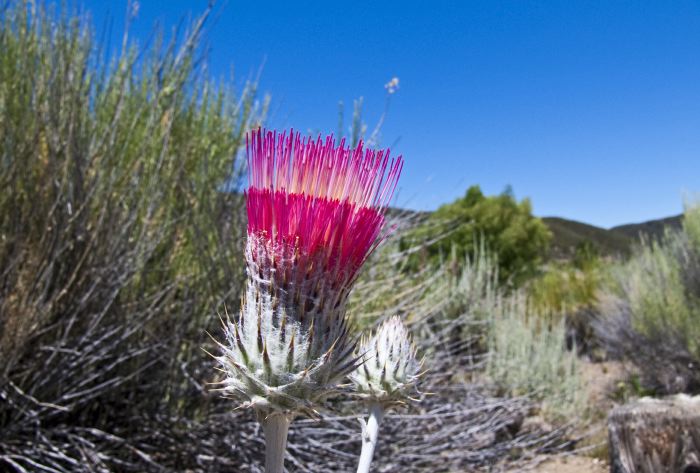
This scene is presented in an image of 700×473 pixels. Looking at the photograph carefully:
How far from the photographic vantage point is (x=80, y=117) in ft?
11.0

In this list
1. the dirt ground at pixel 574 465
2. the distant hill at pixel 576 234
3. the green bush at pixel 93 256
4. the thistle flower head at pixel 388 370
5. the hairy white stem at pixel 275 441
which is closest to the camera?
A: the hairy white stem at pixel 275 441

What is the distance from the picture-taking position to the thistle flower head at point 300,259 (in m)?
0.87

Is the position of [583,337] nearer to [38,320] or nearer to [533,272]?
[533,272]

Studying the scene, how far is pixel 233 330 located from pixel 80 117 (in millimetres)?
2855


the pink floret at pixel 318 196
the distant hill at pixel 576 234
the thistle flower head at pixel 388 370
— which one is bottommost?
the thistle flower head at pixel 388 370

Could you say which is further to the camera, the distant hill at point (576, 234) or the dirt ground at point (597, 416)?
the distant hill at point (576, 234)

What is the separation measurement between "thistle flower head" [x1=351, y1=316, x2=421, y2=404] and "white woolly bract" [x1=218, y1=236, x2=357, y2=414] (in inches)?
5.6

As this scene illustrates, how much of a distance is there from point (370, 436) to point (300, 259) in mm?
300

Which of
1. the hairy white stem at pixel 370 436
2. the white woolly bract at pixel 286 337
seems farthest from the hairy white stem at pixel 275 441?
the hairy white stem at pixel 370 436

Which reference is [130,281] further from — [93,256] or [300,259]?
[300,259]

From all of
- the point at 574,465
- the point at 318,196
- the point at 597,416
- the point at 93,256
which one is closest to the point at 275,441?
the point at 318,196

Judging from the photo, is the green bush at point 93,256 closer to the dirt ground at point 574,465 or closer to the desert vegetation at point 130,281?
the desert vegetation at point 130,281

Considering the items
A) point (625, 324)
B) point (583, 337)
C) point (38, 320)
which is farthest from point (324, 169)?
point (583, 337)

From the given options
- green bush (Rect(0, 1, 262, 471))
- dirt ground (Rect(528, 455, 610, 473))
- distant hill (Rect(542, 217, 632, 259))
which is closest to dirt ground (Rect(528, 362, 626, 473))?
dirt ground (Rect(528, 455, 610, 473))
